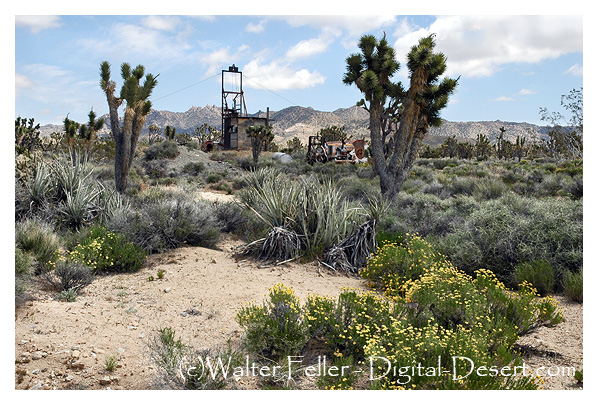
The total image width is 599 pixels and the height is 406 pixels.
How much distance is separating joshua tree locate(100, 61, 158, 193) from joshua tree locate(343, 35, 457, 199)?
7.04m

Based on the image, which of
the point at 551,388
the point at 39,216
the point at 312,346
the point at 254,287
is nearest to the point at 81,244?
the point at 39,216

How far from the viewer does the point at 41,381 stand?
388cm

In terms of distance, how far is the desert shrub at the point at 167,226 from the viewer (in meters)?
8.45

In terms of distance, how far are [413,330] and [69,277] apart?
4877mm

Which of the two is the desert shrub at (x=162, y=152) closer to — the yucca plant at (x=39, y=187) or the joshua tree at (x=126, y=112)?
the joshua tree at (x=126, y=112)

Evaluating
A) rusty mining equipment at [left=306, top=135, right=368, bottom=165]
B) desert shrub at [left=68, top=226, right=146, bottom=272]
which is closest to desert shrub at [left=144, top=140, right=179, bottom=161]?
rusty mining equipment at [left=306, top=135, right=368, bottom=165]

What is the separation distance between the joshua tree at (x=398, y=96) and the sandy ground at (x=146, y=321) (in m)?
7.75

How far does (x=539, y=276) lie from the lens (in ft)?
21.3

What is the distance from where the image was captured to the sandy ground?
4.07m

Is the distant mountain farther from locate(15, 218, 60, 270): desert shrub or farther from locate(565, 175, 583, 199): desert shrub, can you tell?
locate(15, 218, 60, 270): desert shrub

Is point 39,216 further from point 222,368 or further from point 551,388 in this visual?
point 551,388

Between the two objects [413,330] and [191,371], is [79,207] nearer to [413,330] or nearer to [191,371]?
[191,371]

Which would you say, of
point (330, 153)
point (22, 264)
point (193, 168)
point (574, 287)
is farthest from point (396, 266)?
point (330, 153)
